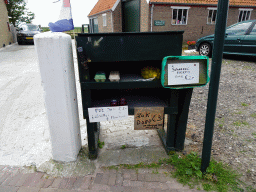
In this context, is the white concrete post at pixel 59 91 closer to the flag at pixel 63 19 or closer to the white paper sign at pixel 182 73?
the flag at pixel 63 19

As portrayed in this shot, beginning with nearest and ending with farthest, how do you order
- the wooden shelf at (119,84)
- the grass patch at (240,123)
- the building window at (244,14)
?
1. the wooden shelf at (119,84)
2. the grass patch at (240,123)
3. the building window at (244,14)

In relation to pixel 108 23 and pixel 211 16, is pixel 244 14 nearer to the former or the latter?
pixel 211 16

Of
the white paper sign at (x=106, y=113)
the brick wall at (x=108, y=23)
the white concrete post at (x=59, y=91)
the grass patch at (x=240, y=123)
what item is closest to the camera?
the white concrete post at (x=59, y=91)

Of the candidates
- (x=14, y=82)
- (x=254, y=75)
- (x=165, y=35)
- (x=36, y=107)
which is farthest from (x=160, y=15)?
(x=165, y=35)

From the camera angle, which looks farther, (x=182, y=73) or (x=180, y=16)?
(x=180, y=16)

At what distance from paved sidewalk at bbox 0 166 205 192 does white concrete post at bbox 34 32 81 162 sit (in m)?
0.34

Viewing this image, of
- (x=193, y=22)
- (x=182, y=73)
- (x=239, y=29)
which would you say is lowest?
(x=182, y=73)

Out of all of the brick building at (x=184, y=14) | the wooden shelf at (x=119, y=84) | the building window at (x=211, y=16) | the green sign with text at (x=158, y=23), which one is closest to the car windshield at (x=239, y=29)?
the wooden shelf at (x=119, y=84)

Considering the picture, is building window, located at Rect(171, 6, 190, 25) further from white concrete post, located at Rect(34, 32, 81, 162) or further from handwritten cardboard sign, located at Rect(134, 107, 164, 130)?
white concrete post, located at Rect(34, 32, 81, 162)

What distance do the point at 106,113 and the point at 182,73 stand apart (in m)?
0.95

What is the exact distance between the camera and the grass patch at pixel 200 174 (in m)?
2.05

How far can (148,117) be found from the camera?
93.3 inches

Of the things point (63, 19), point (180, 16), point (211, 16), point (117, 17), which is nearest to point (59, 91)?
point (63, 19)

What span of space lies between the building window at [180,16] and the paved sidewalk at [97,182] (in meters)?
16.0
